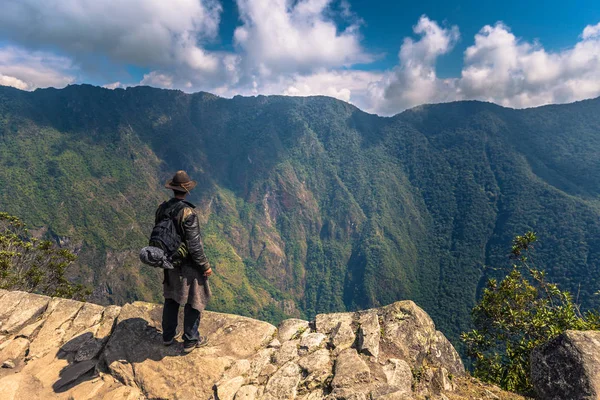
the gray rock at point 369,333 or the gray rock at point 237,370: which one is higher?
the gray rock at point 369,333

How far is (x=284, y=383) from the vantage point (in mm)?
5441

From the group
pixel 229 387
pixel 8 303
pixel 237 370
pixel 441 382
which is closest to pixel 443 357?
pixel 441 382

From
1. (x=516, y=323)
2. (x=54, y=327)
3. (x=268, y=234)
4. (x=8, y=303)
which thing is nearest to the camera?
(x=54, y=327)

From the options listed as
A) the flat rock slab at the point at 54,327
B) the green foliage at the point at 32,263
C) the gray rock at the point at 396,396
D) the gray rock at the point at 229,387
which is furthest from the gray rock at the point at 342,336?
the green foliage at the point at 32,263

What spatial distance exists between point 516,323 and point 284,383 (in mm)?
9650

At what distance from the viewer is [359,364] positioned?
18.3 ft

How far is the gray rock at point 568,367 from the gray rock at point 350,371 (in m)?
2.90

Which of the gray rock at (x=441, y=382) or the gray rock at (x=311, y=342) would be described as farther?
the gray rock at (x=311, y=342)

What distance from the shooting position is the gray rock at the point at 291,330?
6992mm

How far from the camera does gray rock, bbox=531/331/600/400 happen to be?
14.4ft

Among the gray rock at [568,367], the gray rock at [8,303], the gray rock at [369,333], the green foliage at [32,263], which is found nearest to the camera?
the gray rock at [568,367]

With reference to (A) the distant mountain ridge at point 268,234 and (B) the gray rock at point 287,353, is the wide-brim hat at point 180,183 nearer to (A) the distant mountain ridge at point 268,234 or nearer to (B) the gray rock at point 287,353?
(B) the gray rock at point 287,353

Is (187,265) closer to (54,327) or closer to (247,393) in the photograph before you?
(247,393)

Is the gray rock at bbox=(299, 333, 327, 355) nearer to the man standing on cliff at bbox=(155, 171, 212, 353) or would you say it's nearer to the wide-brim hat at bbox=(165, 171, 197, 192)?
the man standing on cliff at bbox=(155, 171, 212, 353)
